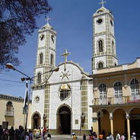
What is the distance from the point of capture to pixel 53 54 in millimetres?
48375

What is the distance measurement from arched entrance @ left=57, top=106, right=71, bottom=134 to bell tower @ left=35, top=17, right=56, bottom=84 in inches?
405

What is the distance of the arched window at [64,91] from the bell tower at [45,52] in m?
9.28

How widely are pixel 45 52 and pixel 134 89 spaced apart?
22.7 meters

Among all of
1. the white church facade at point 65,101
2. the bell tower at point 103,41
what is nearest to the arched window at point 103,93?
the white church facade at point 65,101

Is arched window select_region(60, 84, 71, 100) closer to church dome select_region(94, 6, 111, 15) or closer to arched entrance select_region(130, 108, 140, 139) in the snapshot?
arched entrance select_region(130, 108, 140, 139)

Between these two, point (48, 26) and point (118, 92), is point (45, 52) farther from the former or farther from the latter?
point (118, 92)

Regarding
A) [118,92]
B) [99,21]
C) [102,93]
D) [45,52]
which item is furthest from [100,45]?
[118,92]

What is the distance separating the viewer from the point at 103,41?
4206 cm

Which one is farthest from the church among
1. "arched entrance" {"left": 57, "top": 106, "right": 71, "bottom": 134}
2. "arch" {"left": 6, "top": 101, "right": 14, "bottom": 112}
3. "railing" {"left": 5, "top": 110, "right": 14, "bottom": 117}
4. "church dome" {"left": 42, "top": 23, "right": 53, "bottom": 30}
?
"arch" {"left": 6, "top": 101, "right": 14, "bottom": 112}

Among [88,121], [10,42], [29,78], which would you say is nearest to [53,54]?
[88,121]

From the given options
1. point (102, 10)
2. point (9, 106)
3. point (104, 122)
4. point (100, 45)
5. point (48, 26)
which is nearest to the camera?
point (104, 122)

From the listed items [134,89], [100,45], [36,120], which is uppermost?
[100,45]

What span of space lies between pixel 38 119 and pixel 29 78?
20899mm

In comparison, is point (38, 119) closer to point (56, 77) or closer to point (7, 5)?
point (56, 77)
